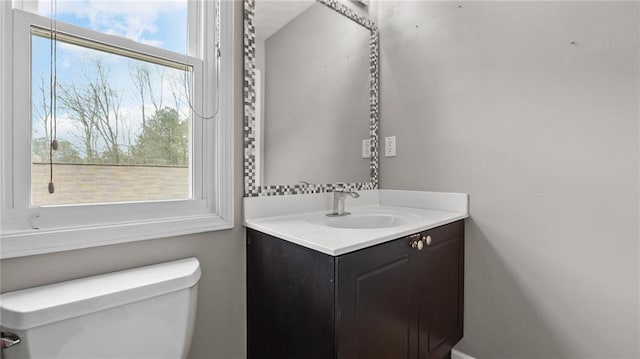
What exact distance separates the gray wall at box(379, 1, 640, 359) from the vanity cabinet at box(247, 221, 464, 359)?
0.23 meters

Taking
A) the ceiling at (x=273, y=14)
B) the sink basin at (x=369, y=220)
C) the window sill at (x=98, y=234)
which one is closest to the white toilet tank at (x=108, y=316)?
the window sill at (x=98, y=234)

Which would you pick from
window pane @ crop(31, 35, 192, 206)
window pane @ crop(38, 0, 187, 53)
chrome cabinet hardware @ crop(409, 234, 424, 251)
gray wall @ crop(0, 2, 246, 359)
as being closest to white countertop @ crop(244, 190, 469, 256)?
chrome cabinet hardware @ crop(409, 234, 424, 251)

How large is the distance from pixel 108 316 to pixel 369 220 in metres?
1.11

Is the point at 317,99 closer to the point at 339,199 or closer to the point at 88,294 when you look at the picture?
the point at 339,199

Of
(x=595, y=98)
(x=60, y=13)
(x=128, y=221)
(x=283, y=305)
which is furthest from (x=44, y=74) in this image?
(x=595, y=98)

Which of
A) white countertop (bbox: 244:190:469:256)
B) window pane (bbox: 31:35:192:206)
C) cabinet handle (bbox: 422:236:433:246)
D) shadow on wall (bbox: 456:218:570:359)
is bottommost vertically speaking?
shadow on wall (bbox: 456:218:570:359)

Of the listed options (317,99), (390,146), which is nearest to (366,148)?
(390,146)

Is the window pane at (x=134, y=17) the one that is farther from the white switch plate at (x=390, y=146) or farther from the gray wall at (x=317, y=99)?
the white switch plate at (x=390, y=146)

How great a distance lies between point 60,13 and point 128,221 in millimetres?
681

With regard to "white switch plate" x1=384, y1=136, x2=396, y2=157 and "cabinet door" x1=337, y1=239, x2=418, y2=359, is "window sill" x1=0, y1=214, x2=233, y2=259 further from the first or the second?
"white switch plate" x1=384, y1=136, x2=396, y2=157

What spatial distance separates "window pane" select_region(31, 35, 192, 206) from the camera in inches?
35.1

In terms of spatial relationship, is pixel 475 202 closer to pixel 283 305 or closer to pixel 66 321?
pixel 283 305

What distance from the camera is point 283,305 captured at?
106 cm

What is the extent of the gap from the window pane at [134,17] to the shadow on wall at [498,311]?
61.7 inches
